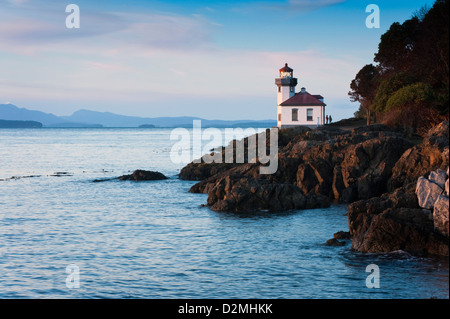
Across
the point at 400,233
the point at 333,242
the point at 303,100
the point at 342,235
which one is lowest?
the point at 333,242

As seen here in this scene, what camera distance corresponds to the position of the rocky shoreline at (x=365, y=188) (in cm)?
2156

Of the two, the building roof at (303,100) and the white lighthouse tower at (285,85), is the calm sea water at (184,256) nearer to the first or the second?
the building roof at (303,100)

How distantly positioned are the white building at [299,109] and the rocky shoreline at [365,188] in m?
28.6

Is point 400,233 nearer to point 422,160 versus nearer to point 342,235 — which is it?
point 342,235

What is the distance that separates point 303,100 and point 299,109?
54.5 inches

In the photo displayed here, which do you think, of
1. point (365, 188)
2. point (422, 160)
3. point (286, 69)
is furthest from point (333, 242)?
point (286, 69)

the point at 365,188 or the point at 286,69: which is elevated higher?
the point at 286,69

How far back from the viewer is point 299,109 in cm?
7300

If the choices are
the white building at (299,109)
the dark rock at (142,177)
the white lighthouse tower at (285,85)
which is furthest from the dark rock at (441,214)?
the white lighthouse tower at (285,85)

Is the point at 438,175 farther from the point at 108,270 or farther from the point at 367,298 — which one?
the point at 108,270

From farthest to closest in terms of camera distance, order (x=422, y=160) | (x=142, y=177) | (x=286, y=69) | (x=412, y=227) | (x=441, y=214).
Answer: (x=286, y=69) < (x=142, y=177) < (x=422, y=160) < (x=412, y=227) < (x=441, y=214)

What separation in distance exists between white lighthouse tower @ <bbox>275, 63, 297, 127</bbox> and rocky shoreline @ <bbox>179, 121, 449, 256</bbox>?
3110 centimetres

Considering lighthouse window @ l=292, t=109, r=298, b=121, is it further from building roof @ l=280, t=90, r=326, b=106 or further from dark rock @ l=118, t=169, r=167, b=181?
dark rock @ l=118, t=169, r=167, b=181
